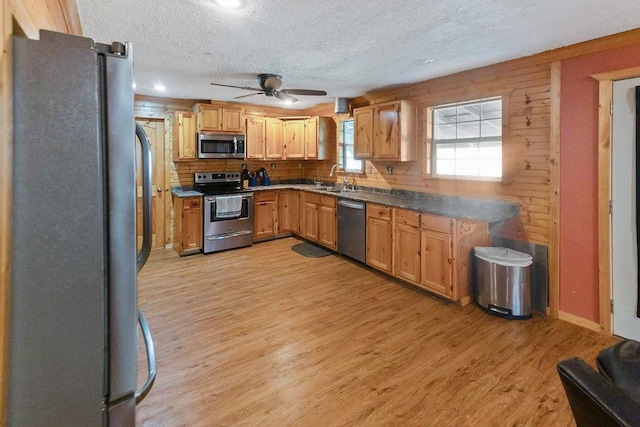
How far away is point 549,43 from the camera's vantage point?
2896 mm

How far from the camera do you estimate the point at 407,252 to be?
397cm

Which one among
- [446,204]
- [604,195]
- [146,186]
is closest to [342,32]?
[146,186]

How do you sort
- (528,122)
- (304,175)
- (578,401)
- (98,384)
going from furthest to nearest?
(304,175) → (528,122) → (578,401) → (98,384)

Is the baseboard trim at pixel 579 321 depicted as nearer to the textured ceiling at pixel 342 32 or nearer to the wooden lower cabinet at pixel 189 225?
the textured ceiling at pixel 342 32

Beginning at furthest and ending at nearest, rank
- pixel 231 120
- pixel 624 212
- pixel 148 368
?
1. pixel 231 120
2. pixel 624 212
3. pixel 148 368

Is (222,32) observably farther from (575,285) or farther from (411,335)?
(575,285)

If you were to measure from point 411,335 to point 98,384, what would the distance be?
2.50 metres

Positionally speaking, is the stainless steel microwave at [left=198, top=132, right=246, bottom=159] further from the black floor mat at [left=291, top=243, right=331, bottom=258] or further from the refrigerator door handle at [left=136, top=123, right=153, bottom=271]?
the refrigerator door handle at [left=136, top=123, right=153, bottom=271]

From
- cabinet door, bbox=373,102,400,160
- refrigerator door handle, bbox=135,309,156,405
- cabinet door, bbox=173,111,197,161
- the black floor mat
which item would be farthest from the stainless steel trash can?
cabinet door, bbox=173,111,197,161

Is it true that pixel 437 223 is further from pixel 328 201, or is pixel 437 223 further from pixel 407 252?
pixel 328 201

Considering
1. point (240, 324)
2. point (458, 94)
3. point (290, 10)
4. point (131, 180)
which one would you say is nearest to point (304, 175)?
point (458, 94)

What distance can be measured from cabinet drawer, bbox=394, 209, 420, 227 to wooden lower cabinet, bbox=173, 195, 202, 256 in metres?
3.06

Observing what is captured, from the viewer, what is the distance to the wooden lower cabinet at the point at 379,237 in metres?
4.22

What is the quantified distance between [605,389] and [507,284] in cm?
241
